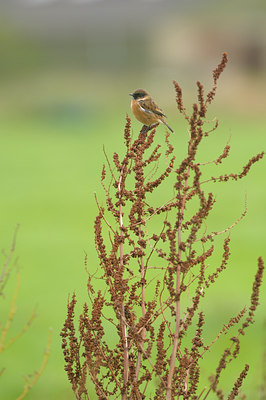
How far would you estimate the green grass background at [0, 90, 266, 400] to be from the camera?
1595 cm

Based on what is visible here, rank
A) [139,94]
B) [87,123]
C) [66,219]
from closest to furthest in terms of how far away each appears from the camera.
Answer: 1. [139,94]
2. [66,219]
3. [87,123]

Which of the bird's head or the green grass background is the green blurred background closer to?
the green grass background

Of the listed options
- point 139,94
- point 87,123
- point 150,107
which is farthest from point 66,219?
point 150,107

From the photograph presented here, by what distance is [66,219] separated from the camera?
37594 mm

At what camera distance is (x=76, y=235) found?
33.5m

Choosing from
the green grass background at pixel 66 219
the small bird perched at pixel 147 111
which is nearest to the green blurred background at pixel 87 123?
the green grass background at pixel 66 219

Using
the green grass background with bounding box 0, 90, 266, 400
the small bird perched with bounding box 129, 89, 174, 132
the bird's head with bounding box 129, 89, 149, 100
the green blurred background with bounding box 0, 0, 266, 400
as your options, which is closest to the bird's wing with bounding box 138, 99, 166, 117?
the small bird perched with bounding box 129, 89, 174, 132

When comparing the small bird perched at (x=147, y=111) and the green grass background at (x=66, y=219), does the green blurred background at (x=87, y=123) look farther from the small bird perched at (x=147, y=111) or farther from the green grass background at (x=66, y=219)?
the small bird perched at (x=147, y=111)

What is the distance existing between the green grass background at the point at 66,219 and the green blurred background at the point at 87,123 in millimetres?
67

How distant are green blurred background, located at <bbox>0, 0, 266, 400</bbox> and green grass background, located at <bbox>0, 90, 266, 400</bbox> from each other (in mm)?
67

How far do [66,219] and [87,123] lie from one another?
3052 centimetres

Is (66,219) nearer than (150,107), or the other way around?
(150,107)

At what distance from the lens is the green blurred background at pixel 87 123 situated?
760 inches

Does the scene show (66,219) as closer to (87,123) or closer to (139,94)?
(87,123)
